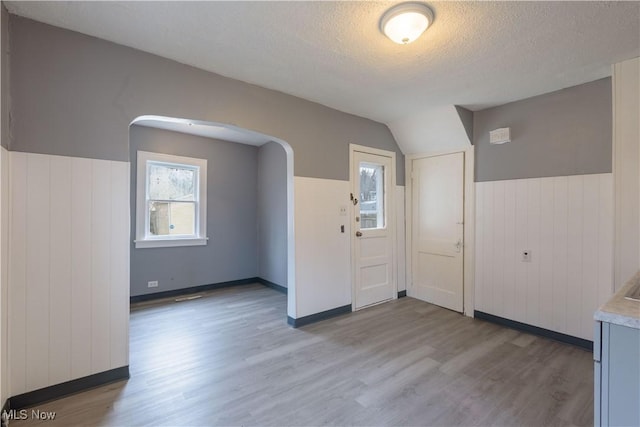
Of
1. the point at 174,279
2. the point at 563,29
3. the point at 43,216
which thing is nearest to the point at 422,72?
the point at 563,29

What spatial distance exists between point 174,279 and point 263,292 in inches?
53.4

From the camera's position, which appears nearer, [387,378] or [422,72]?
[387,378]

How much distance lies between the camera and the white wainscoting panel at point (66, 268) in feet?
6.09

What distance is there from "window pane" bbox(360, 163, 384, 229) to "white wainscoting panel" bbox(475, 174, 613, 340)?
4.00 feet

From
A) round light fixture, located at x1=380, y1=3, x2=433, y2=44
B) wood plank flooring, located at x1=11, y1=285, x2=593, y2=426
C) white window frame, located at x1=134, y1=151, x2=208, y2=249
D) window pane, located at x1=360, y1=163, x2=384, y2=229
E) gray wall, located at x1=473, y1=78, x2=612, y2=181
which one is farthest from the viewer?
white window frame, located at x1=134, y1=151, x2=208, y2=249

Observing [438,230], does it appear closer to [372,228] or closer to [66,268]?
[372,228]

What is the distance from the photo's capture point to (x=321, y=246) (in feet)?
11.2

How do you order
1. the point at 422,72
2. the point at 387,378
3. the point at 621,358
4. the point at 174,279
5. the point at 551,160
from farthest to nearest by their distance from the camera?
1. the point at 174,279
2. the point at 551,160
3. the point at 422,72
4. the point at 387,378
5. the point at 621,358

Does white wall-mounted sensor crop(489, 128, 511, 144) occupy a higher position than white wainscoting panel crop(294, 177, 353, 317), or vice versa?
white wall-mounted sensor crop(489, 128, 511, 144)

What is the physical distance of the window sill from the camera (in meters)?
4.14

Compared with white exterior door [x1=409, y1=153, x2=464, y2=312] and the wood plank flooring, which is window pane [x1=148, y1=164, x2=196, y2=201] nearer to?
the wood plank flooring

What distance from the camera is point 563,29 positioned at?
6.40ft

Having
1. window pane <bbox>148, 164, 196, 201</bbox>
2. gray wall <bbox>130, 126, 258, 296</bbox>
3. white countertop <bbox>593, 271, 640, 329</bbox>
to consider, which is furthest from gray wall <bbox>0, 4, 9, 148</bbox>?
white countertop <bbox>593, 271, 640, 329</bbox>

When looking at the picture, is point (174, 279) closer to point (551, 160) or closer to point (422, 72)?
point (422, 72)
